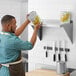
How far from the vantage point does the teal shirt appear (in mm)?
1942

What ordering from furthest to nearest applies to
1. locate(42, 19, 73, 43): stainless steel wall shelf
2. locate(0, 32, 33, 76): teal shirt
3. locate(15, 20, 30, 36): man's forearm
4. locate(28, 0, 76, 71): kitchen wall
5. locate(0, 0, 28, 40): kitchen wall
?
locate(0, 0, 28, 40): kitchen wall
locate(28, 0, 76, 71): kitchen wall
locate(42, 19, 73, 43): stainless steel wall shelf
locate(15, 20, 30, 36): man's forearm
locate(0, 32, 33, 76): teal shirt

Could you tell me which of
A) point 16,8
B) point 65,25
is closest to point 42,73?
point 65,25

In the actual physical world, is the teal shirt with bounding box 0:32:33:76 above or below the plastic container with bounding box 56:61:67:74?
above

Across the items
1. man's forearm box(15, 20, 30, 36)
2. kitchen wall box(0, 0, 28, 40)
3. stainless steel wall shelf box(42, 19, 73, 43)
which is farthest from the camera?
kitchen wall box(0, 0, 28, 40)

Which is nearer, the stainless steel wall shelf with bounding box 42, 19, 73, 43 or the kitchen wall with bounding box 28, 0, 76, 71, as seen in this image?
the stainless steel wall shelf with bounding box 42, 19, 73, 43

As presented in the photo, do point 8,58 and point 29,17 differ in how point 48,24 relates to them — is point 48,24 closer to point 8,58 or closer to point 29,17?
point 29,17

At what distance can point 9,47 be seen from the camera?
1964mm

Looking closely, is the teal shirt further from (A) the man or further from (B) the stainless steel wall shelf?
(B) the stainless steel wall shelf

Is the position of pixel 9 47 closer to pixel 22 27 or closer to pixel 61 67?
pixel 22 27

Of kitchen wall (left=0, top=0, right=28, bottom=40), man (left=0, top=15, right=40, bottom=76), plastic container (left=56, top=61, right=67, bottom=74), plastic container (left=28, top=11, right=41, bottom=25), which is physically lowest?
plastic container (left=56, top=61, right=67, bottom=74)

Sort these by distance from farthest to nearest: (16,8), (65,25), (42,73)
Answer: (16,8) < (42,73) < (65,25)

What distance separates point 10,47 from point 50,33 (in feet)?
2.40

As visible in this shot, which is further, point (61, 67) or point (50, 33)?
point (50, 33)

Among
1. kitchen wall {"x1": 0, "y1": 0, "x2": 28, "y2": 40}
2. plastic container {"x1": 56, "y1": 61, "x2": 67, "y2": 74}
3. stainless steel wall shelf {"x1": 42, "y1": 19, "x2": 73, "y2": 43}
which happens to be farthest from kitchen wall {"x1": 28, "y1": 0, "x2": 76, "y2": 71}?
kitchen wall {"x1": 0, "y1": 0, "x2": 28, "y2": 40}
